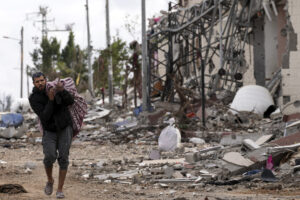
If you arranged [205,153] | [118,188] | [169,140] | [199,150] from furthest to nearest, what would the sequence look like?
[169,140] < [199,150] < [205,153] < [118,188]

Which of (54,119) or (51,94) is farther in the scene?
(54,119)

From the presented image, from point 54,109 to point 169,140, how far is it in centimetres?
662

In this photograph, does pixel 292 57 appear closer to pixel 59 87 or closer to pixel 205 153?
pixel 205 153

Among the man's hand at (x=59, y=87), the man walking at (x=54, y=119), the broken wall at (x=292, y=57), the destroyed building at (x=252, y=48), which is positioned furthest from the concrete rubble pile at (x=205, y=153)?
the man's hand at (x=59, y=87)

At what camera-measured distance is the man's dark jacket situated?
7.80 metres

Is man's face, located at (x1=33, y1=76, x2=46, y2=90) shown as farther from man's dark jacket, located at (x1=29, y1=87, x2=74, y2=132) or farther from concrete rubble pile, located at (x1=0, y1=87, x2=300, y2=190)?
concrete rubble pile, located at (x1=0, y1=87, x2=300, y2=190)

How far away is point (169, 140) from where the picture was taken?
14.3m

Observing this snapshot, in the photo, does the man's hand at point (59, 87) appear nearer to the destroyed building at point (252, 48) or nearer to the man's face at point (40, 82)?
the man's face at point (40, 82)

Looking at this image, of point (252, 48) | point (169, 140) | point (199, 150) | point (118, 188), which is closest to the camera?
point (118, 188)

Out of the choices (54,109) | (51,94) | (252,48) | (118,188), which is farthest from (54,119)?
(252,48)

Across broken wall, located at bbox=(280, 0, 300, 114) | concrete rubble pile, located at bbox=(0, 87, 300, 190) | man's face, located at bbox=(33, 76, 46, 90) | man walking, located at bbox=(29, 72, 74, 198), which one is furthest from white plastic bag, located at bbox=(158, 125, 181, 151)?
man's face, located at bbox=(33, 76, 46, 90)

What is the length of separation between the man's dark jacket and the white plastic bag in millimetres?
6322

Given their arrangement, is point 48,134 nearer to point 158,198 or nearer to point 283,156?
point 158,198

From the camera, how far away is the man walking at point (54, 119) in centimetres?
782
